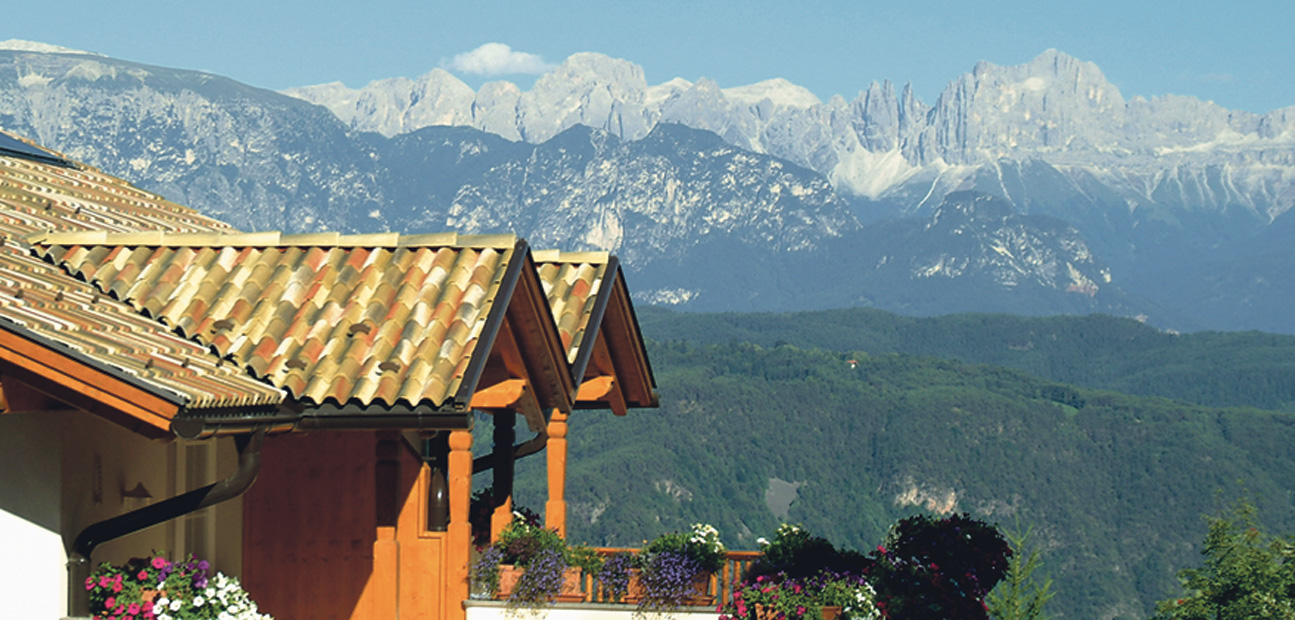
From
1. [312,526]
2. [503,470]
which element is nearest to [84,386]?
[312,526]

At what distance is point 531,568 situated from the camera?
15.0 metres

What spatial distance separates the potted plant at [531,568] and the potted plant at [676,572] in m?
0.45

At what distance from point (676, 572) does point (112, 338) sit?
19.7 ft

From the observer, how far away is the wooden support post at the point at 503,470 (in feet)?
56.7

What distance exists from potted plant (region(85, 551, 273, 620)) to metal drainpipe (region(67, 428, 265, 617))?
0.09 meters

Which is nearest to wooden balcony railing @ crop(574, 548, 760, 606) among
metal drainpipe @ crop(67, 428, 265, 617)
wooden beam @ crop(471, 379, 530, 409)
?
wooden beam @ crop(471, 379, 530, 409)

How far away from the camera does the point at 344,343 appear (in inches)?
499

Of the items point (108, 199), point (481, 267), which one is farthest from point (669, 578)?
point (108, 199)

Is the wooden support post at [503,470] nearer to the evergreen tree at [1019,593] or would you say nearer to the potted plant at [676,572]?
the potted plant at [676,572]

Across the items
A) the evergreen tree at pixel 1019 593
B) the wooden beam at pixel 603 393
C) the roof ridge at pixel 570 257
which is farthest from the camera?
the evergreen tree at pixel 1019 593

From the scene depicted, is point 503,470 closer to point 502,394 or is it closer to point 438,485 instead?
point 438,485

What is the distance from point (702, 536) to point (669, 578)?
788mm

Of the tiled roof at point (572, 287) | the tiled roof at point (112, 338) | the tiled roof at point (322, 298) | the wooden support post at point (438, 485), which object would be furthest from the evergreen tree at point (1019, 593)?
the tiled roof at point (112, 338)

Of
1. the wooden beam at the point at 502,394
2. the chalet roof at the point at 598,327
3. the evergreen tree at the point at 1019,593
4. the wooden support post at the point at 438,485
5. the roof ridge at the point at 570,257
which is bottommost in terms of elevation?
the evergreen tree at the point at 1019,593
